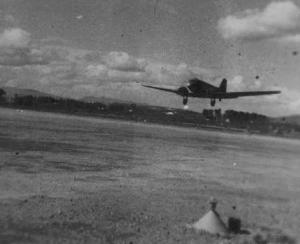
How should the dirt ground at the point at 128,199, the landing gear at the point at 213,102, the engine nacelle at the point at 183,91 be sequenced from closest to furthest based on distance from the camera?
the dirt ground at the point at 128,199 → the landing gear at the point at 213,102 → the engine nacelle at the point at 183,91

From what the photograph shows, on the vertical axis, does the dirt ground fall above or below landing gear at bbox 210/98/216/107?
below

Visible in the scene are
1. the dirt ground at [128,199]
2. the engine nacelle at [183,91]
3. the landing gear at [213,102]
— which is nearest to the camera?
the dirt ground at [128,199]

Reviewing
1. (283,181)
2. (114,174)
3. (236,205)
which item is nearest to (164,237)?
(236,205)

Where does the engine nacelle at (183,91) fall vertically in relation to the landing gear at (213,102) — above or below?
above

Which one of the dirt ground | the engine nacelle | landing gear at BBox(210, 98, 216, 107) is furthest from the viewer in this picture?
the engine nacelle

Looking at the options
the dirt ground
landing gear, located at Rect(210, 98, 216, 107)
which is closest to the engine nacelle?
landing gear, located at Rect(210, 98, 216, 107)

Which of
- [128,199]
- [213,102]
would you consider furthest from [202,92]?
[128,199]

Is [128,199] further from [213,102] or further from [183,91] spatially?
[213,102]

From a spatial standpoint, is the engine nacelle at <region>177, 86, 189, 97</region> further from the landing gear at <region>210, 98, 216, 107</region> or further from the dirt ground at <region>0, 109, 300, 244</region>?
the dirt ground at <region>0, 109, 300, 244</region>

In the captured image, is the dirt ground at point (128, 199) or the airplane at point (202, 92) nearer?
the dirt ground at point (128, 199)

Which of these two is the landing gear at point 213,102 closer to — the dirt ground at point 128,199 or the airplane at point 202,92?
the airplane at point 202,92

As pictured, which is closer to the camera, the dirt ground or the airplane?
the dirt ground

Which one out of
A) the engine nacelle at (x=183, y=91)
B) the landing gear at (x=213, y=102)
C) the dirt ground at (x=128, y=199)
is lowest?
the dirt ground at (x=128, y=199)

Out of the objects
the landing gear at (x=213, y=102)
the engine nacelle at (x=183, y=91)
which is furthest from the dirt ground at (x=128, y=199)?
the engine nacelle at (x=183, y=91)
